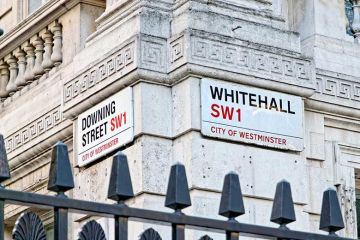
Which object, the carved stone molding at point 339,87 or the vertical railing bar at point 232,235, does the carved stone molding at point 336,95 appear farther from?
the vertical railing bar at point 232,235

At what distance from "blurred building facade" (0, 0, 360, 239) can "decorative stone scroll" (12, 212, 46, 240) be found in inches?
183

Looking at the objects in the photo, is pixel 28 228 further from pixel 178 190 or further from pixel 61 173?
pixel 178 190

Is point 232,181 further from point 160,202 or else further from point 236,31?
point 236,31

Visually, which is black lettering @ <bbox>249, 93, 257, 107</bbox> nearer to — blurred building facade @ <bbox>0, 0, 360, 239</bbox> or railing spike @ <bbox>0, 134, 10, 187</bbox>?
blurred building facade @ <bbox>0, 0, 360, 239</bbox>

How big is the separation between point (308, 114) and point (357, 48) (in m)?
0.96

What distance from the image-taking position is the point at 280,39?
9.81 metres

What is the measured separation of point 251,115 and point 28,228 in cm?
527

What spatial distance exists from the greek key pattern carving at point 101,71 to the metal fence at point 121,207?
4737mm

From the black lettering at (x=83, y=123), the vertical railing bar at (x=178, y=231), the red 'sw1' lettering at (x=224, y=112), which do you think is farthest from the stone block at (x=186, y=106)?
the vertical railing bar at (x=178, y=231)

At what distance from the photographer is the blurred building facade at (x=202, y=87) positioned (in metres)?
9.09

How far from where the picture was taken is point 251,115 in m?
9.33

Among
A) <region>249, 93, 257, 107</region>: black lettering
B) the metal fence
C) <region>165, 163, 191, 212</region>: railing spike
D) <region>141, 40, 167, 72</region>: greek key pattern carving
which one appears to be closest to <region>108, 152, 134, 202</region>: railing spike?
the metal fence

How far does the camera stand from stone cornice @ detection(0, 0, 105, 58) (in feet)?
35.8

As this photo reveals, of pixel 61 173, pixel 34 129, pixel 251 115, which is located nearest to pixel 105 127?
pixel 251 115
